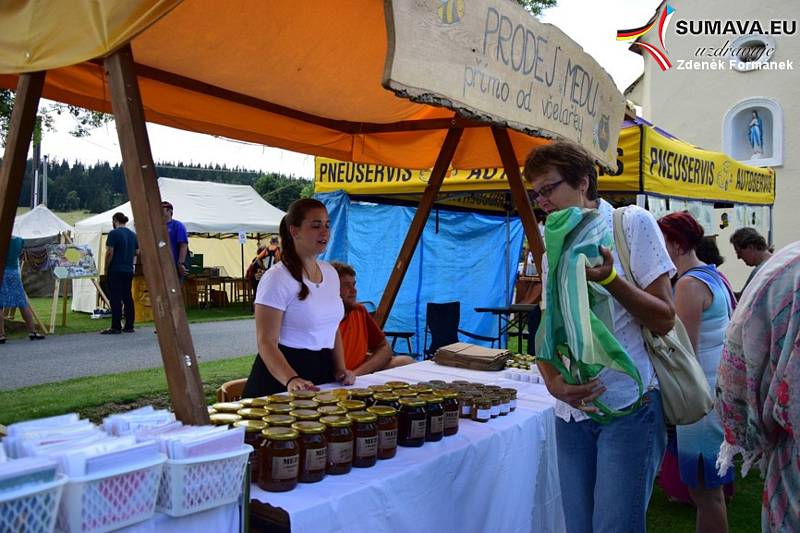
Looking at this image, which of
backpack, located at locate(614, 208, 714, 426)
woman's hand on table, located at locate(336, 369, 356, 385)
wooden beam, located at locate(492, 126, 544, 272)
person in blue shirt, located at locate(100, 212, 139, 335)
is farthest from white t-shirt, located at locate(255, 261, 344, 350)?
person in blue shirt, located at locate(100, 212, 139, 335)

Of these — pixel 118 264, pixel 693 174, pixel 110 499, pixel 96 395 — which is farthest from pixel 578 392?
pixel 118 264

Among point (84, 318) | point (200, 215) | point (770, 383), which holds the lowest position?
point (84, 318)

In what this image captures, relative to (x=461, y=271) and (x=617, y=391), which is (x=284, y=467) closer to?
(x=617, y=391)

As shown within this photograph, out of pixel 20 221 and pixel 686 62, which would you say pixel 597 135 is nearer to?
pixel 686 62

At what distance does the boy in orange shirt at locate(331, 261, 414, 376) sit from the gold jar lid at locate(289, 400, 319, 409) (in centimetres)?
198

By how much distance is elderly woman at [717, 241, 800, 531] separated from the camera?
1445 mm

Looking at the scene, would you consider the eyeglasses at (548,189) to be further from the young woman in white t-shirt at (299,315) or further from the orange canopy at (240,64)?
the young woman in white t-shirt at (299,315)

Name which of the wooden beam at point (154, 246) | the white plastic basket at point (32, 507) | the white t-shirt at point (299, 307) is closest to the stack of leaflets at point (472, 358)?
the white t-shirt at point (299, 307)

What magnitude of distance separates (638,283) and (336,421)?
1050 mm

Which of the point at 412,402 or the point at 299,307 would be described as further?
the point at 299,307

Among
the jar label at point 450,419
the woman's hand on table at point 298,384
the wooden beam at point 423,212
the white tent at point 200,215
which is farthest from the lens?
the white tent at point 200,215

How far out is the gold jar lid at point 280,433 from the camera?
5.76 ft

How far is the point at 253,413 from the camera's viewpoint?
6.70 ft

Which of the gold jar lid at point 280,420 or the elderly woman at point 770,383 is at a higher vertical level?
the elderly woman at point 770,383
